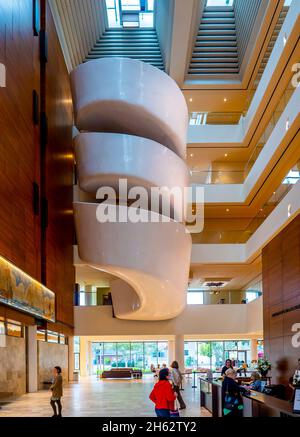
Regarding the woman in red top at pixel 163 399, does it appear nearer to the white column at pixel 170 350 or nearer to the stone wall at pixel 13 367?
the stone wall at pixel 13 367

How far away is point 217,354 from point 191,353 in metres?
1.77

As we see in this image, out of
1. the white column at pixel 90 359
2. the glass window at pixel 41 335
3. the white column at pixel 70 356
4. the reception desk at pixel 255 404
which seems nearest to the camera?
the reception desk at pixel 255 404

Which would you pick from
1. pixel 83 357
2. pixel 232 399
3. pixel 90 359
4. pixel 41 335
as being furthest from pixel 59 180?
pixel 90 359

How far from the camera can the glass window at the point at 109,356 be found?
122 ft

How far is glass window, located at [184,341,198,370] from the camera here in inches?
1473

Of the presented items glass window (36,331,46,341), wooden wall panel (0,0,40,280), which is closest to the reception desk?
wooden wall panel (0,0,40,280)

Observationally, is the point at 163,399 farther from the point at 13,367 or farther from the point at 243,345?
the point at 243,345

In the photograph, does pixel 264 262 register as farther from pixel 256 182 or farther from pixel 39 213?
pixel 39 213

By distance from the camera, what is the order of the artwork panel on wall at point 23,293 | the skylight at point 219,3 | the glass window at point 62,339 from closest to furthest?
the artwork panel on wall at point 23,293
the glass window at point 62,339
the skylight at point 219,3

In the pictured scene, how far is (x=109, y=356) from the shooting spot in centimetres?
3722

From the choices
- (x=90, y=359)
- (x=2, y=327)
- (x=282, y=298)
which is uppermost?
(x=282, y=298)

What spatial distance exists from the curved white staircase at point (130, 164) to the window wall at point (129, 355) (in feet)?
50.9

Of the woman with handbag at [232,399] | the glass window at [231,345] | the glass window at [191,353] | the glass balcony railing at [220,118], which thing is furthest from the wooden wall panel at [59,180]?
the glass window at [231,345]

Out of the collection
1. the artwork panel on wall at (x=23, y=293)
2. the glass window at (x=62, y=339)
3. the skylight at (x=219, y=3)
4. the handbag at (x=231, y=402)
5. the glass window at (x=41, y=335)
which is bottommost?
the glass window at (x=62, y=339)
